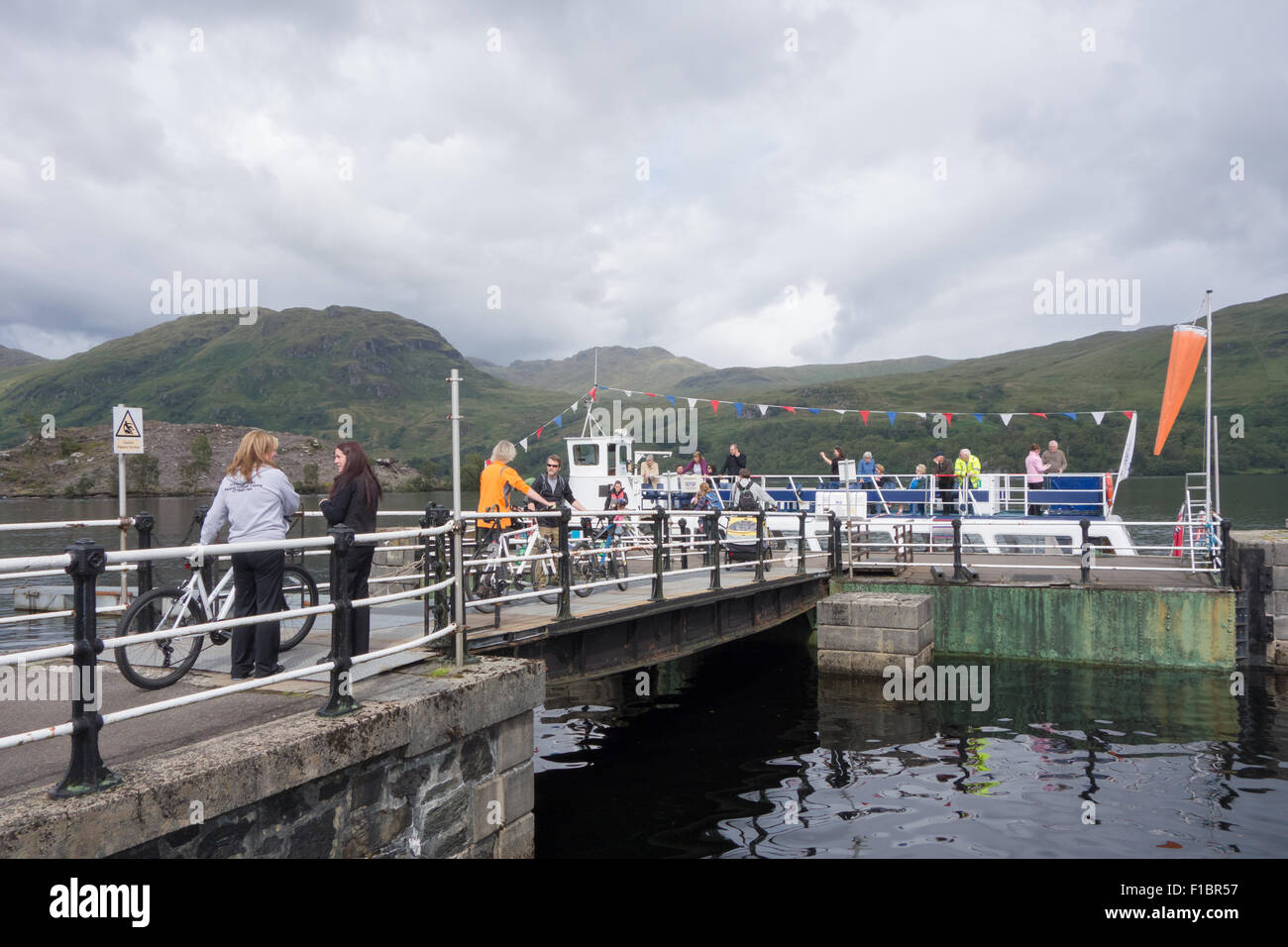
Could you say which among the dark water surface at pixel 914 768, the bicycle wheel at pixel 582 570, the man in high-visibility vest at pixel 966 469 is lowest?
the dark water surface at pixel 914 768

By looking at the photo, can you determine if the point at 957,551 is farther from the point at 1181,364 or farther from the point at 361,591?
the point at 361,591

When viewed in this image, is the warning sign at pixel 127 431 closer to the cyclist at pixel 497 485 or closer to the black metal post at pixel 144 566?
the black metal post at pixel 144 566

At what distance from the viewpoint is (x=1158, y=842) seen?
330 inches

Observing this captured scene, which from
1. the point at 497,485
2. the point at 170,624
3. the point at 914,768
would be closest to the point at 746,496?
the point at 914,768

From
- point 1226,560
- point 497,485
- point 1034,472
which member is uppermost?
point 1034,472

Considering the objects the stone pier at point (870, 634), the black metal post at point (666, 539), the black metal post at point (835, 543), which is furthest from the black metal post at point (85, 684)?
the black metal post at point (835, 543)

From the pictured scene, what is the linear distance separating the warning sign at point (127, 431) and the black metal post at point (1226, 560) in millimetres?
16873

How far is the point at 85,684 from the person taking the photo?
12.7 ft

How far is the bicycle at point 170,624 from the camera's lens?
20.6ft

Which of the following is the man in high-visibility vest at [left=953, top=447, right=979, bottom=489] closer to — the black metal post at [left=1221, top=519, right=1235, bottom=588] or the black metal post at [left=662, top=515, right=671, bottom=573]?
the black metal post at [left=1221, top=519, right=1235, bottom=588]

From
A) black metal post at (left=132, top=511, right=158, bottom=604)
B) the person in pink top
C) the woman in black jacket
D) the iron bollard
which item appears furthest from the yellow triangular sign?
the person in pink top

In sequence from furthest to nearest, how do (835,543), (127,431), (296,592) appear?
1. (835,543)
2. (127,431)
3. (296,592)

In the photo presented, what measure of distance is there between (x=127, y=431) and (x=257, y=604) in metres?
7.20

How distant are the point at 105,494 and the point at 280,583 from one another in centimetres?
11250
